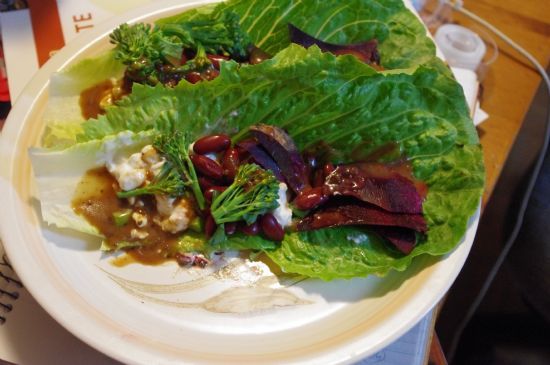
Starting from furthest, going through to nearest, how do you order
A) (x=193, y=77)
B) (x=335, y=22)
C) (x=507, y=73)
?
(x=507, y=73) → (x=335, y=22) → (x=193, y=77)

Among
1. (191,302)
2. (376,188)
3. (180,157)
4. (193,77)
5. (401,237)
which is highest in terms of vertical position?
(193,77)

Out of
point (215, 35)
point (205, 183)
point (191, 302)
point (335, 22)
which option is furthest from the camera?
point (335, 22)

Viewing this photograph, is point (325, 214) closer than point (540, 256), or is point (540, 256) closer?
point (325, 214)

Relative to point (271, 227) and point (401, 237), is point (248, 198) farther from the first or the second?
point (401, 237)

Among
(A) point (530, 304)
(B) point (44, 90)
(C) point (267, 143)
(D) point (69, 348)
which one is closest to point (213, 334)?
(D) point (69, 348)

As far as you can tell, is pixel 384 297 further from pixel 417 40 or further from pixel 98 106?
pixel 98 106

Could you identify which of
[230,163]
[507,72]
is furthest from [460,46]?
[230,163]

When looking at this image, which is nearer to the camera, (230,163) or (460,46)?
(230,163)

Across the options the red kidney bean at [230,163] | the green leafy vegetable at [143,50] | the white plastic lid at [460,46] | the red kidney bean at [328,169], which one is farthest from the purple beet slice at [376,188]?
the white plastic lid at [460,46]
